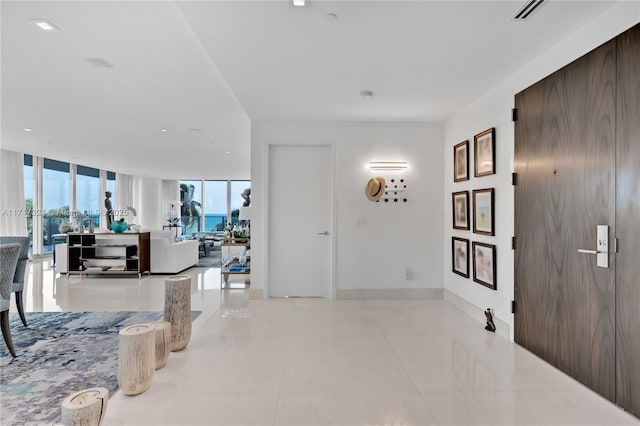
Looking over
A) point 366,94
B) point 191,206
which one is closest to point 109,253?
point 366,94

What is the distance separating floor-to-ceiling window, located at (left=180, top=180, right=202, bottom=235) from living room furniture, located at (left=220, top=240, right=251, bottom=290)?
381 inches

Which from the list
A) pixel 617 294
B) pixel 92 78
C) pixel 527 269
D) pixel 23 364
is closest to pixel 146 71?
pixel 92 78

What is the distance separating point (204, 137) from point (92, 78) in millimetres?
3140

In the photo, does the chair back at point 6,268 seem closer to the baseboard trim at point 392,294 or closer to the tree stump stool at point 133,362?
the tree stump stool at point 133,362

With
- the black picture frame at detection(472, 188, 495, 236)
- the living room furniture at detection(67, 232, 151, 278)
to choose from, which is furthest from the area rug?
the black picture frame at detection(472, 188, 495, 236)

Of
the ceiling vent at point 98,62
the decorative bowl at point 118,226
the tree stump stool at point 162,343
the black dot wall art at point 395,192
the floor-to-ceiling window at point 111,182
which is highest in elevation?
the ceiling vent at point 98,62

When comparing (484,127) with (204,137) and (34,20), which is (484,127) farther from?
(204,137)

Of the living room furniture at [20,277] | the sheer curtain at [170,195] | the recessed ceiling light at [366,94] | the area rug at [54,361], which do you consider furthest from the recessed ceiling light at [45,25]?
the sheer curtain at [170,195]

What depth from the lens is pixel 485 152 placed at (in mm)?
3904

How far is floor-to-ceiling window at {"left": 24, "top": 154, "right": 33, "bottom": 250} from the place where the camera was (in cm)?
919

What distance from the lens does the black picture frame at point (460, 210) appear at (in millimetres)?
4398

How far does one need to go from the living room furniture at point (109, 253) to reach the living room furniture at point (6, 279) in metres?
3.99

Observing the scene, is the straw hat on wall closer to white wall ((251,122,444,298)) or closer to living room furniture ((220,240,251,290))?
white wall ((251,122,444,298))

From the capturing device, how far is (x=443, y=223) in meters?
5.18
